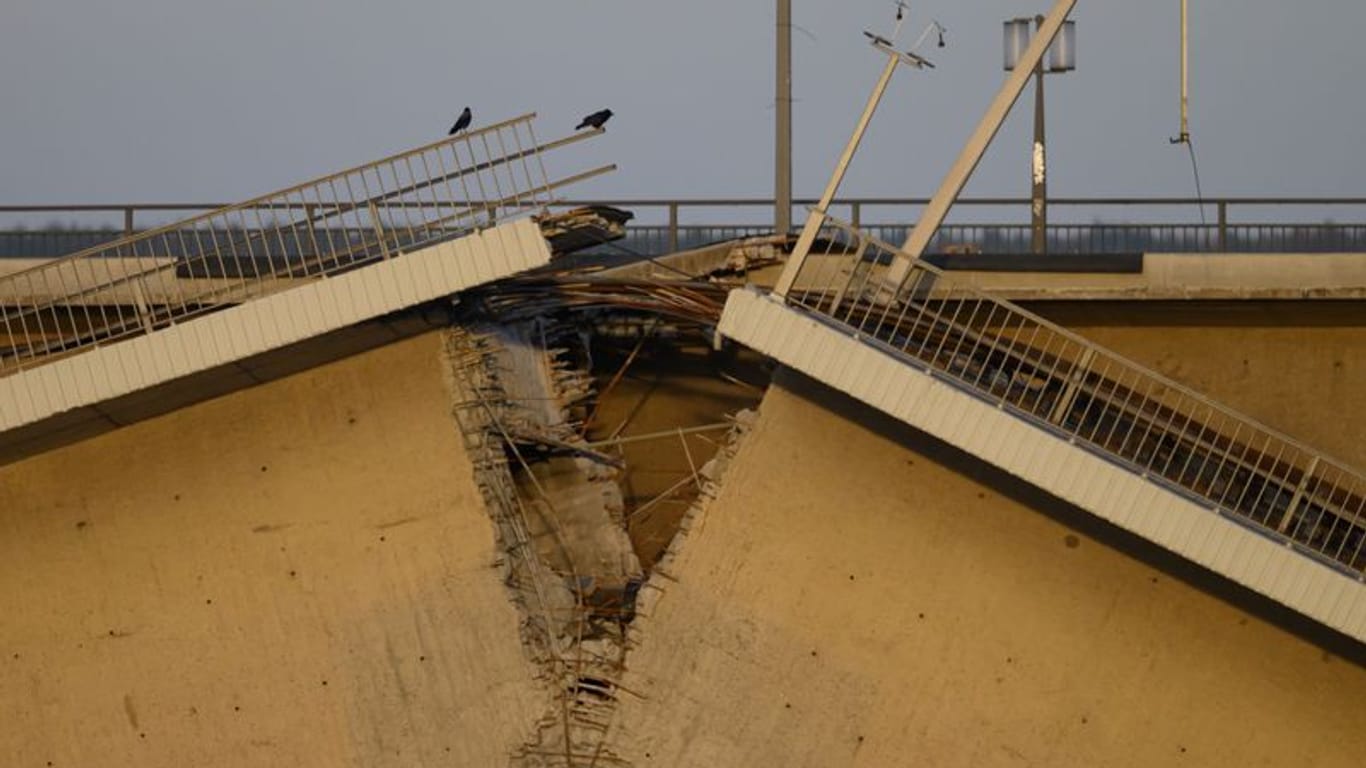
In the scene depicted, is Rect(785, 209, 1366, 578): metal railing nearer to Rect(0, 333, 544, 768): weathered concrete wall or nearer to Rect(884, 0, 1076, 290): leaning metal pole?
Rect(884, 0, 1076, 290): leaning metal pole

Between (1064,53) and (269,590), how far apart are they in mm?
11069

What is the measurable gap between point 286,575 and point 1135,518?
588 cm

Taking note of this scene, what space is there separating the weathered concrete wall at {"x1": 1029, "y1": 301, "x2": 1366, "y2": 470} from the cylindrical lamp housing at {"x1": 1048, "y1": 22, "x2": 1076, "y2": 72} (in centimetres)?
822

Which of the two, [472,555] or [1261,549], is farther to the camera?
[472,555]

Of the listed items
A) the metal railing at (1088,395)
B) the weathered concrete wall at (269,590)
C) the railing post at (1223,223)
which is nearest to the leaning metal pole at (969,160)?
the metal railing at (1088,395)

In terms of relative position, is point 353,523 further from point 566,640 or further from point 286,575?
point 566,640

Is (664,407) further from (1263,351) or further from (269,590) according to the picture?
(1263,351)

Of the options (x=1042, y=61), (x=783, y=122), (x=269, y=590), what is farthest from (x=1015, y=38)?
(x=269, y=590)

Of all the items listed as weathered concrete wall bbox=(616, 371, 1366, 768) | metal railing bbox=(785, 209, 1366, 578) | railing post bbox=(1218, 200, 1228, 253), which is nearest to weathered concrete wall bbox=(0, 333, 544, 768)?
weathered concrete wall bbox=(616, 371, 1366, 768)

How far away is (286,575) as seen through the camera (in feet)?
56.3

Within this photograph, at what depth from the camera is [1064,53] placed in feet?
80.9

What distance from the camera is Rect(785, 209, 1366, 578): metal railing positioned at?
611 inches

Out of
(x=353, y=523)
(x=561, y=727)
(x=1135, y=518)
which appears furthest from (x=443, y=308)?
(x=1135, y=518)

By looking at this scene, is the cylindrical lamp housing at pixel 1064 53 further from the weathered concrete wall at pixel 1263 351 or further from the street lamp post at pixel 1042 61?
the weathered concrete wall at pixel 1263 351
